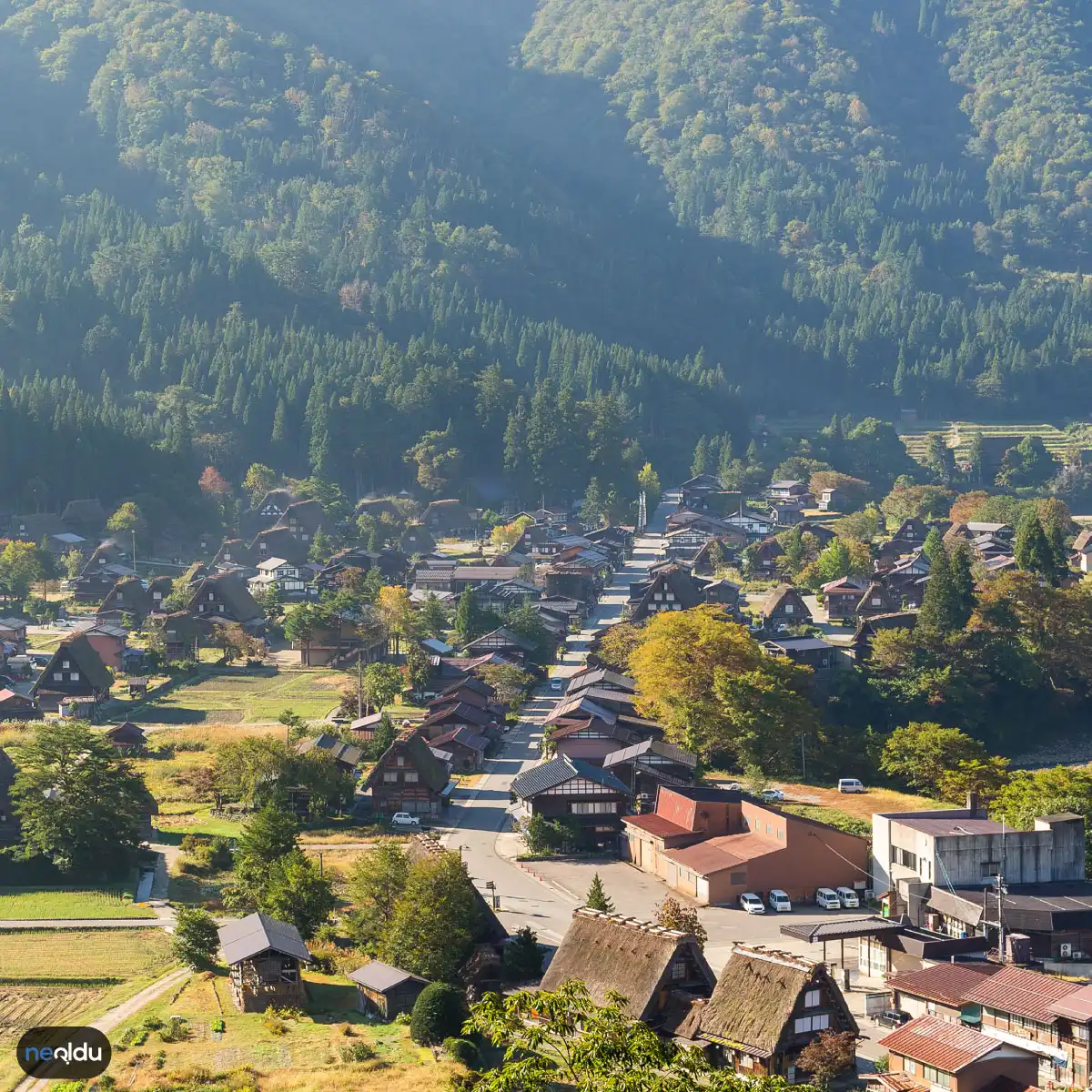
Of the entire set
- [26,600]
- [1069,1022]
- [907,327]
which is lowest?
[26,600]

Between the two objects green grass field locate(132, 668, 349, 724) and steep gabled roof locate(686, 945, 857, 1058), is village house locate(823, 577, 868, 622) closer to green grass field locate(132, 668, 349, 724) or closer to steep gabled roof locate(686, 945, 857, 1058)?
green grass field locate(132, 668, 349, 724)

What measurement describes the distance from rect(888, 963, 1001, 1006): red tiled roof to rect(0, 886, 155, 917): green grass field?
1747 centimetres

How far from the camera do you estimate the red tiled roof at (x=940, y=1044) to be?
86.7 feet

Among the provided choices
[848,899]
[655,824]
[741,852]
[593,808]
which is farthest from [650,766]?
[848,899]

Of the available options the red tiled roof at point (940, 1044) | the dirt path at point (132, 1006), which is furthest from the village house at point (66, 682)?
the red tiled roof at point (940, 1044)

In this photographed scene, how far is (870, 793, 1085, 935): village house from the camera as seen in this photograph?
122 feet

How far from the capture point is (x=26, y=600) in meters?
78.0

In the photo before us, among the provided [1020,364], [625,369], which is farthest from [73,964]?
[1020,364]

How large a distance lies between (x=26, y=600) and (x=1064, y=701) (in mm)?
49184

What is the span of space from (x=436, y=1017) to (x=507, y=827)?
55.3 feet

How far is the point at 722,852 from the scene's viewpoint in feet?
131

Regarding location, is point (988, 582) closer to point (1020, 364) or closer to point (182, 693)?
point (182, 693)

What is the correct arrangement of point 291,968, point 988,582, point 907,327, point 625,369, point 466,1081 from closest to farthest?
point 466,1081 < point 291,968 < point 988,582 < point 625,369 < point 907,327

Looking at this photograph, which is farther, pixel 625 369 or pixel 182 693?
pixel 625 369
